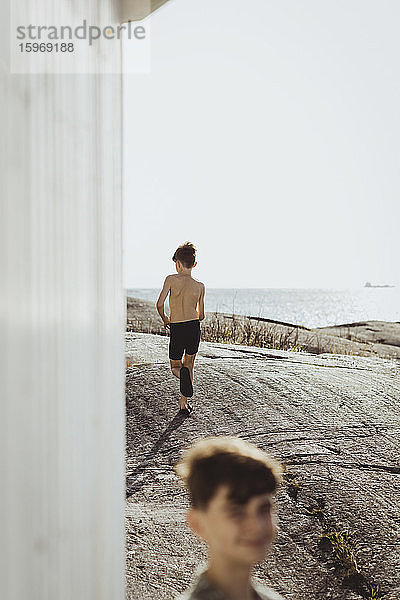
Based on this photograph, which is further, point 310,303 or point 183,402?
point 310,303

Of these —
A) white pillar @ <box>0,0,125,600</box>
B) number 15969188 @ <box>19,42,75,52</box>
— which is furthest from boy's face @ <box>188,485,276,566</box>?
number 15969188 @ <box>19,42,75,52</box>

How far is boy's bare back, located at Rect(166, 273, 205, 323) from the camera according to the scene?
5375 millimetres

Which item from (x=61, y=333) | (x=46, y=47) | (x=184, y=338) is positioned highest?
(x=46, y=47)

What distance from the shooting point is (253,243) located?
1182 inches

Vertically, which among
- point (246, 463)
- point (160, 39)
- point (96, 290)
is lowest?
point (246, 463)

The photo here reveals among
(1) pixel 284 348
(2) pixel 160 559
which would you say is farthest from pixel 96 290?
(1) pixel 284 348

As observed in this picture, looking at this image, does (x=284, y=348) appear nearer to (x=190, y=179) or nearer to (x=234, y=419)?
(x=234, y=419)

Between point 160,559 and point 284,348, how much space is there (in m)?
4.73

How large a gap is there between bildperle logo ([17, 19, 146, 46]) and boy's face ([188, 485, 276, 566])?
925 mm

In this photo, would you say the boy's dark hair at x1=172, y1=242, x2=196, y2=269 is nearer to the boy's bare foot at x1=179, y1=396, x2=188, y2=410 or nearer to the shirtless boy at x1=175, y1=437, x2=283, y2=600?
the boy's bare foot at x1=179, y1=396, x2=188, y2=410

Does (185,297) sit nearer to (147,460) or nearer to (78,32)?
(147,460)

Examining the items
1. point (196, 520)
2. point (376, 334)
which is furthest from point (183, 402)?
point (376, 334)

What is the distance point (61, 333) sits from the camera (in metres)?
1.18

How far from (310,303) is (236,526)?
3074 centimetres
